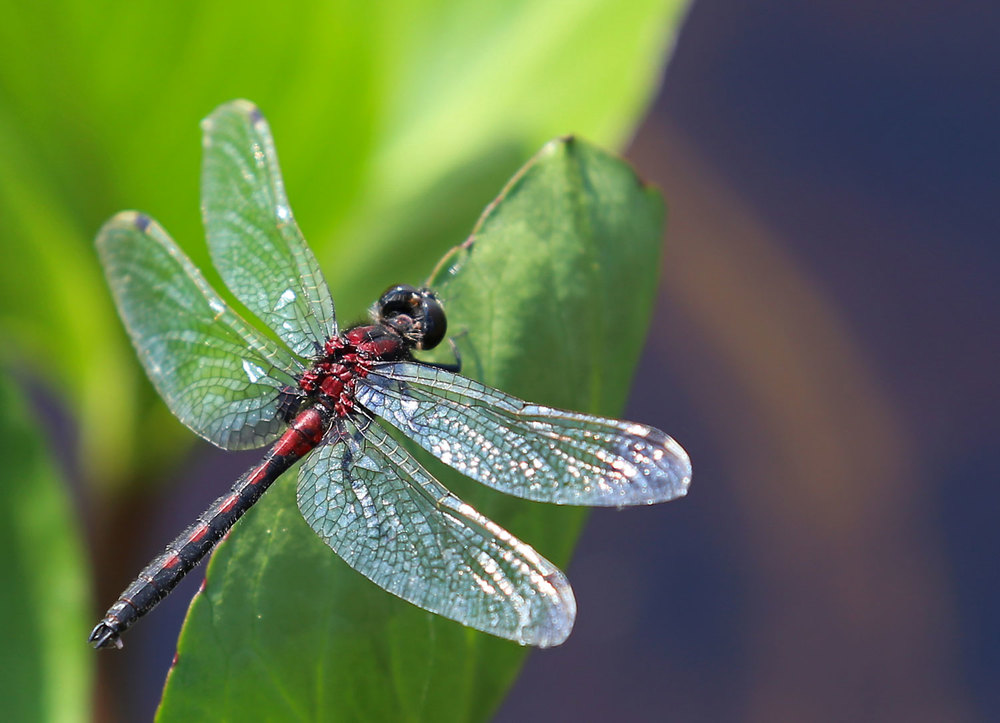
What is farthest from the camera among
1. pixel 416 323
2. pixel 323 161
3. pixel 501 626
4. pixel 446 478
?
pixel 323 161

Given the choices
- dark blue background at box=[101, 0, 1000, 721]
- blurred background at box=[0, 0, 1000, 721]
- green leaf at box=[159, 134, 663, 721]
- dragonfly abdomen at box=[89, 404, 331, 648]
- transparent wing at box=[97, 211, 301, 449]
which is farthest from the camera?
dark blue background at box=[101, 0, 1000, 721]

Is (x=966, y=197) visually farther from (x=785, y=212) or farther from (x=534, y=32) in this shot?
(x=534, y=32)

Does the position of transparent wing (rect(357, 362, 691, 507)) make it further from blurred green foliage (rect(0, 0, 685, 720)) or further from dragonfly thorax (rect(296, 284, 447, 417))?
blurred green foliage (rect(0, 0, 685, 720))

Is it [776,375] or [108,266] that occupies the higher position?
[776,375]

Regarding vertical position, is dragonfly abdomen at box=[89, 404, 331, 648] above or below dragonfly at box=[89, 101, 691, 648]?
below

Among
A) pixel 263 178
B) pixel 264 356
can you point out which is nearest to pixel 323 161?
pixel 263 178

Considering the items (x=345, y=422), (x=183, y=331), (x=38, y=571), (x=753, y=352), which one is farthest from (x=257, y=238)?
(x=753, y=352)

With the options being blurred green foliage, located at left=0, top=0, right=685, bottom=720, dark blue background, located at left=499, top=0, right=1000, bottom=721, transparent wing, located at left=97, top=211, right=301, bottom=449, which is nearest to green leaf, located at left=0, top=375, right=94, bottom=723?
blurred green foliage, located at left=0, top=0, right=685, bottom=720

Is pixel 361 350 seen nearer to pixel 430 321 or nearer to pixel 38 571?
pixel 430 321
